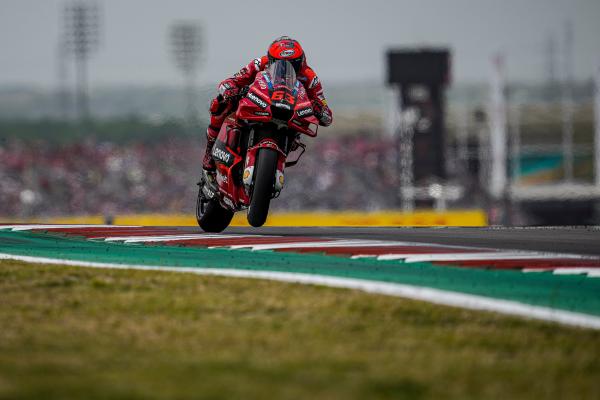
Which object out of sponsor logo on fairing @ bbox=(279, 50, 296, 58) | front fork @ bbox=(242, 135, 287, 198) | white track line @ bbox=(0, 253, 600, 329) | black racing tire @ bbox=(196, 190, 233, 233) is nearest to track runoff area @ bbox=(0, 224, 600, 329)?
white track line @ bbox=(0, 253, 600, 329)

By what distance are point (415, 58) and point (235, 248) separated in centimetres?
4773

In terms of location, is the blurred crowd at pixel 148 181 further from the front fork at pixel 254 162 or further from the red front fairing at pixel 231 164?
the front fork at pixel 254 162

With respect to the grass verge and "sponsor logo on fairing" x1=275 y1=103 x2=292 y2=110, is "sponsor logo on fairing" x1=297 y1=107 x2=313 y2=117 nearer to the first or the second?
"sponsor logo on fairing" x1=275 y1=103 x2=292 y2=110

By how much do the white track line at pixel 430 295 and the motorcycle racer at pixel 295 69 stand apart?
10.2ft

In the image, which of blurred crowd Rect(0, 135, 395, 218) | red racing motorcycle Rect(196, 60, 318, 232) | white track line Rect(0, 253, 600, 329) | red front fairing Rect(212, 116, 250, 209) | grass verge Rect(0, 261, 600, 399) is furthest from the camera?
blurred crowd Rect(0, 135, 395, 218)

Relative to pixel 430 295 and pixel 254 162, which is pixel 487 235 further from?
pixel 430 295

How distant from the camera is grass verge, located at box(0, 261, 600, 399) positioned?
16.2 feet

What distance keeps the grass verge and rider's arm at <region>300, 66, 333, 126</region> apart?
12.4ft

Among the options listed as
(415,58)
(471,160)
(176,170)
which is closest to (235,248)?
(176,170)

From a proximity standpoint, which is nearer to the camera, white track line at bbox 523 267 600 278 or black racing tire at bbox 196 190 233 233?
white track line at bbox 523 267 600 278

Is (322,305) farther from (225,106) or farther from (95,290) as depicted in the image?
(225,106)

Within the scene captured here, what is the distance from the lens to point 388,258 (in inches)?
359

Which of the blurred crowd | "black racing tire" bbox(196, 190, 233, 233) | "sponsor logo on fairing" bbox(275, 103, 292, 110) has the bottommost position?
the blurred crowd

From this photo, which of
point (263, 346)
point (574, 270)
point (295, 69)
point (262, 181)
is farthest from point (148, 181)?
point (263, 346)
